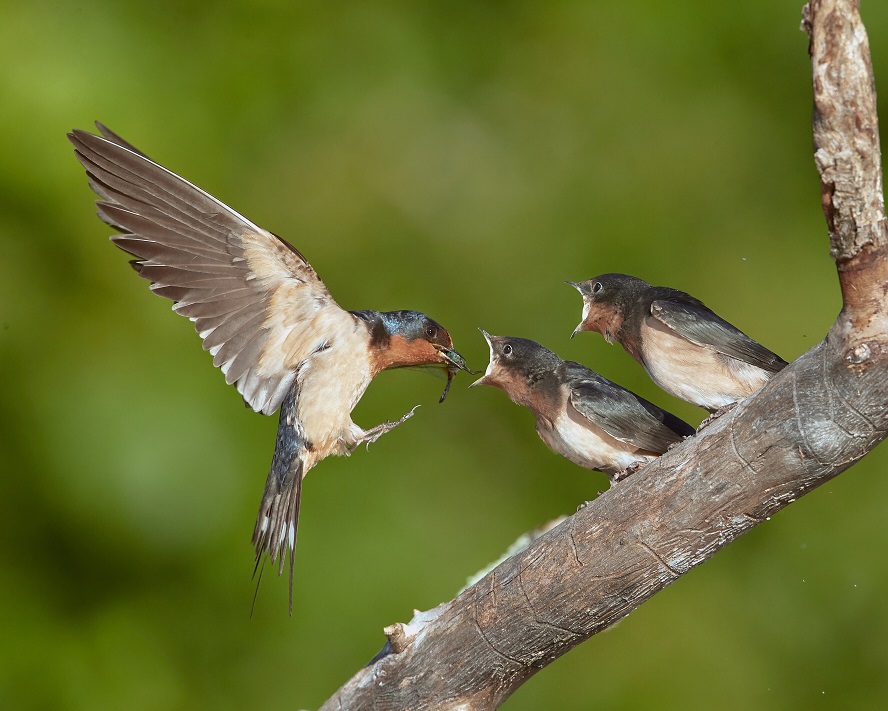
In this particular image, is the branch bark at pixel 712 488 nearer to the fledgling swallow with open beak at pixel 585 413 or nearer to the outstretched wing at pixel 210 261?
the fledgling swallow with open beak at pixel 585 413

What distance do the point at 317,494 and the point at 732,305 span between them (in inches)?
112

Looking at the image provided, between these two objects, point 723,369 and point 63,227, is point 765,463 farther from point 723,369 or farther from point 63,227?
point 63,227

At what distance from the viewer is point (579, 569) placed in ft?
8.41

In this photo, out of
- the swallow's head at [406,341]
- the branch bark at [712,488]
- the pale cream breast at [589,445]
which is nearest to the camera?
the branch bark at [712,488]

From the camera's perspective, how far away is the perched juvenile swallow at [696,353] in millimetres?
3074

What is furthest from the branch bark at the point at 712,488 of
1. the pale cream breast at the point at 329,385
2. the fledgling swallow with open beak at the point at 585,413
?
the pale cream breast at the point at 329,385

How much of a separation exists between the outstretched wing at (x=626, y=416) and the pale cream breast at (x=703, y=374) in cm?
11

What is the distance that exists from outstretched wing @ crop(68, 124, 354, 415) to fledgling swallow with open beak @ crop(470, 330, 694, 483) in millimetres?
675

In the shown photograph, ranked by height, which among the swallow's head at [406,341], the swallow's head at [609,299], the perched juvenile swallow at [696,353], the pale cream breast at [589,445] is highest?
the swallow's head at [406,341]

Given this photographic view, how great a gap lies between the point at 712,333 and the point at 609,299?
415 millimetres

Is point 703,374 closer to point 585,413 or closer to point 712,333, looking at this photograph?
point 712,333

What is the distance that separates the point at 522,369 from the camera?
11.4ft

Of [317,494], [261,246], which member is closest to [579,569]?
[261,246]

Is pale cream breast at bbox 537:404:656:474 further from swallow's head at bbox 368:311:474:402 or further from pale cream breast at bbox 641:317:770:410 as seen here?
swallow's head at bbox 368:311:474:402
